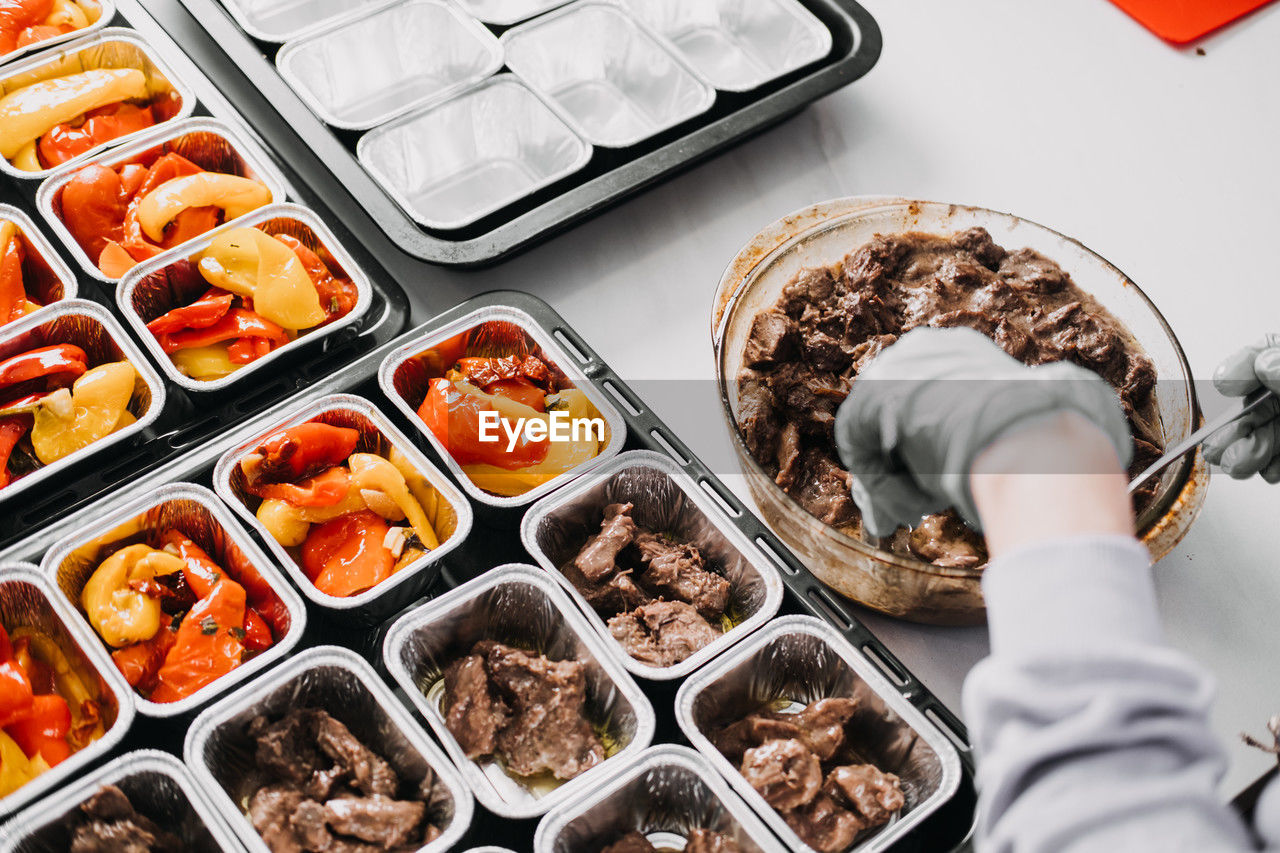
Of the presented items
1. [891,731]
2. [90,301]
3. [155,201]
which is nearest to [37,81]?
[155,201]

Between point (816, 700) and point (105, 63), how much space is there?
1939mm

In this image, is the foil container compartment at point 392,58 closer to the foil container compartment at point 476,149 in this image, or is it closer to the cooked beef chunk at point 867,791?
the foil container compartment at point 476,149

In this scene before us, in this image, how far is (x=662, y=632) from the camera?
5.52 ft

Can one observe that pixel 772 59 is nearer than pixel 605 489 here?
No

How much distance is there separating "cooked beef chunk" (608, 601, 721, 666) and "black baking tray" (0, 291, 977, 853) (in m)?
0.05

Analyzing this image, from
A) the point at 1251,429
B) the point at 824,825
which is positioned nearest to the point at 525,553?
the point at 824,825

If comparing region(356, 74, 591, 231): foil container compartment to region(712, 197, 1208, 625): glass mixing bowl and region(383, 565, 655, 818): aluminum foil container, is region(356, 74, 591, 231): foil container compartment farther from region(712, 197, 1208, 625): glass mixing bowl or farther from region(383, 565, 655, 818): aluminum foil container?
region(383, 565, 655, 818): aluminum foil container

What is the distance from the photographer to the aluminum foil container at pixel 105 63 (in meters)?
2.20

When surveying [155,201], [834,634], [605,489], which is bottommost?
[834,634]

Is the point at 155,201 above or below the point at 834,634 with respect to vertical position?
above

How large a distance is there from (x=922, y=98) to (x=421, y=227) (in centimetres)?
132

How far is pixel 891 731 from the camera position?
1.60 m

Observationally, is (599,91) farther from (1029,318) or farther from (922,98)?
(1029,318)

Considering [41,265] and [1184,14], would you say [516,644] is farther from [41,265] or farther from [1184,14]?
[1184,14]
